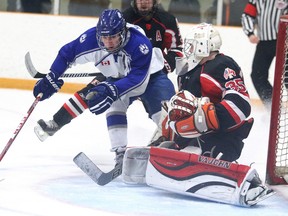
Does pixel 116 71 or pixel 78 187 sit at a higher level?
pixel 116 71

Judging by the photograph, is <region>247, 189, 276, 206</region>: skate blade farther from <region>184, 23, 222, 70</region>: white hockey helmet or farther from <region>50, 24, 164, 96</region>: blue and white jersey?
<region>50, 24, 164, 96</region>: blue and white jersey

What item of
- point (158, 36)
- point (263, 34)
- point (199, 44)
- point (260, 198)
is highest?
point (199, 44)

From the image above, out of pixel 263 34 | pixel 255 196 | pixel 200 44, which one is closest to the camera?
pixel 255 196

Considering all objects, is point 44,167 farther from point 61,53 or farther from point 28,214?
point 28,214

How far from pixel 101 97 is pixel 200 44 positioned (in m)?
0.44

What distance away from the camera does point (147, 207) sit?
3006 mm

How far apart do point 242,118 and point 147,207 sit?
523mm

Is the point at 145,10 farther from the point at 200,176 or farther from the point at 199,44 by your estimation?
the point at 200,176

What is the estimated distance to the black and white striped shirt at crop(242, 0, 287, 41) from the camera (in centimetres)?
567

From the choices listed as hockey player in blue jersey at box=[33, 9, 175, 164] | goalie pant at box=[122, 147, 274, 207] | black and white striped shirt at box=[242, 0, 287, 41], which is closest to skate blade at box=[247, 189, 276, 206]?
goalie pant at box=[122, 147, 274, 207]

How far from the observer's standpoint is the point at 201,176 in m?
3.09

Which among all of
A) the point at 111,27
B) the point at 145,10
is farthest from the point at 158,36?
the point at 111,27

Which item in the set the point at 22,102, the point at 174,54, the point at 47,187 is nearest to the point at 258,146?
the point at 174,54

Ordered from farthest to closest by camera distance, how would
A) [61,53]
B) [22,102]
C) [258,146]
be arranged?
[22,102] < [258,146] < [61,53]
